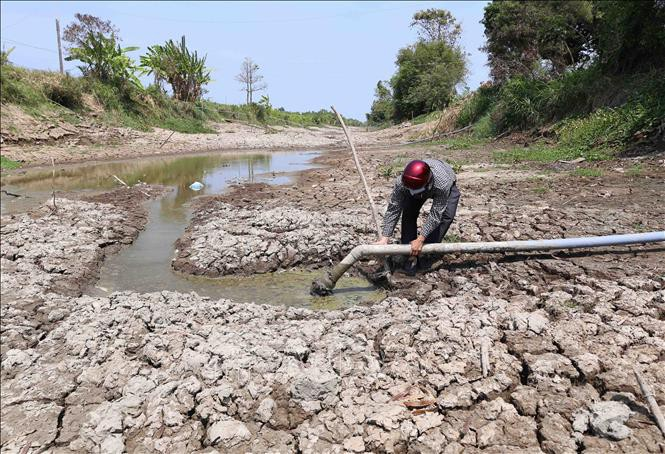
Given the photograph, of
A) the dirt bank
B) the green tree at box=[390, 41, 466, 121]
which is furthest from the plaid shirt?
the green tree at box=[390, 41, 466, 121]

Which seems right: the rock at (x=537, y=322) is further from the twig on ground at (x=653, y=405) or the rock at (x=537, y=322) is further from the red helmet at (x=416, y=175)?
the red helmet at (x=416, y=175)

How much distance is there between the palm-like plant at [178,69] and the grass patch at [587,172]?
75.0 ft

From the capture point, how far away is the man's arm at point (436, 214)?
4.27 meters

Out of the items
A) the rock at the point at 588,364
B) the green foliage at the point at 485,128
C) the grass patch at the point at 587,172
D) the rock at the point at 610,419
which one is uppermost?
the green foliage at the point at 485,128

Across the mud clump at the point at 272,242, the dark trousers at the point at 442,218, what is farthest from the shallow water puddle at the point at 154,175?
the dark trousers at the point at 442,218

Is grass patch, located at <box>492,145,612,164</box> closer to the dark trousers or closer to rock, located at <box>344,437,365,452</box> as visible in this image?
the dark trousers

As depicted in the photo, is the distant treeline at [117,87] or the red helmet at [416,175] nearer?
the red helmet at [416,175]

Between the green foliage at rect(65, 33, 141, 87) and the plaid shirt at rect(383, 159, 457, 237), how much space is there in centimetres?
2142

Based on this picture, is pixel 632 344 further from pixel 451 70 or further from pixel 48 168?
pixel 451 70

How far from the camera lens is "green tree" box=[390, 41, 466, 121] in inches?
1147

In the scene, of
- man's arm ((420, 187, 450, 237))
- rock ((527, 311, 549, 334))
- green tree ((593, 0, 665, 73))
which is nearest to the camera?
rock ((527, 311, 549, 334))

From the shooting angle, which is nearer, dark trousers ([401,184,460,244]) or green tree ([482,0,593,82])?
dark trousers ([401,184,460,244])

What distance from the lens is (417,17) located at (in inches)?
1348

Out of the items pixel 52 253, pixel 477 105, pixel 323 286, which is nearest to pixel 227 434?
pixel 323 286
